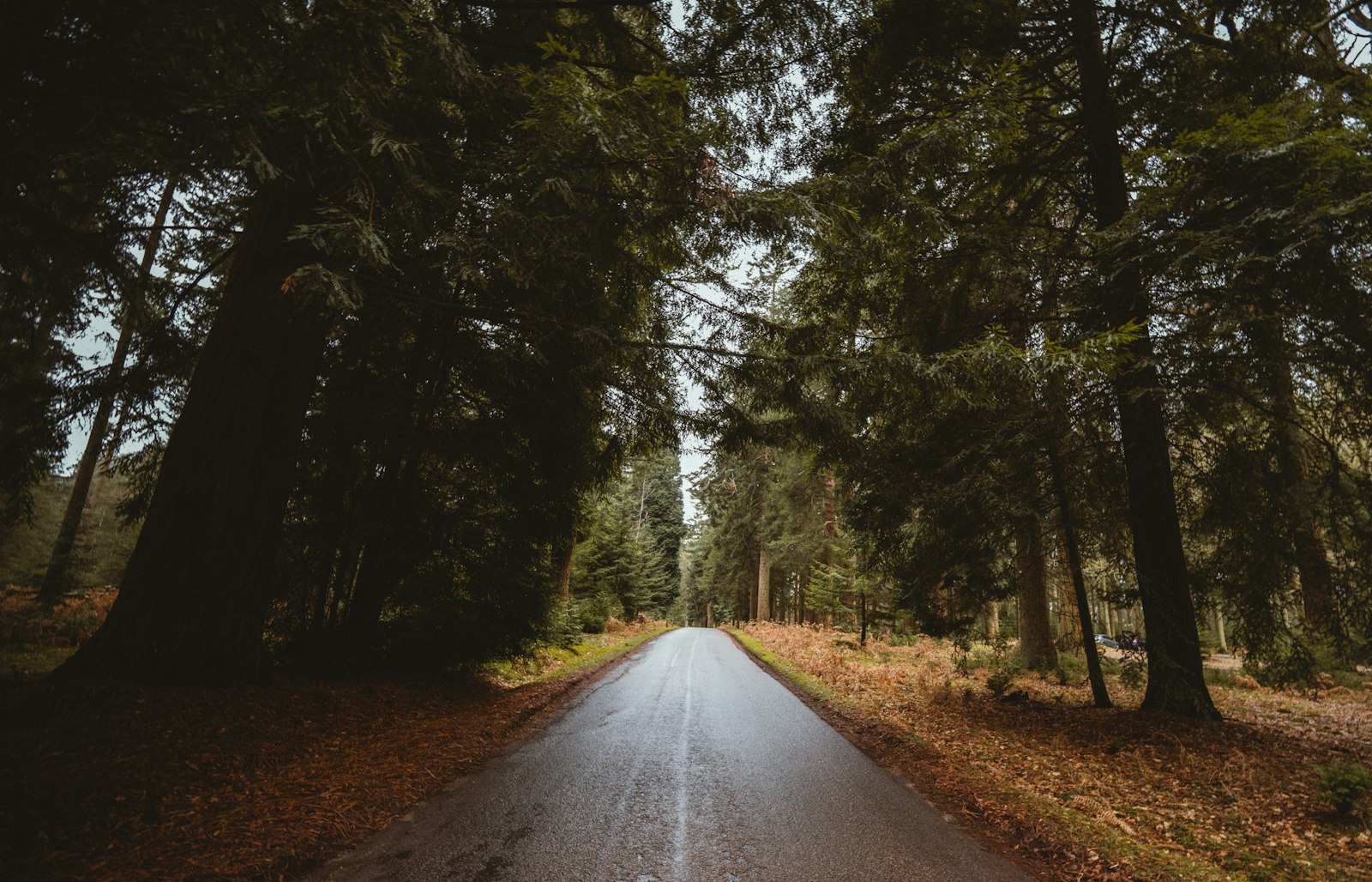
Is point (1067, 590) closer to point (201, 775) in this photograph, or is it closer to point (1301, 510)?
point (1301, 510)

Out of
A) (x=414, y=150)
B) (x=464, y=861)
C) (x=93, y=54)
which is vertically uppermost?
(x=414, y=150)

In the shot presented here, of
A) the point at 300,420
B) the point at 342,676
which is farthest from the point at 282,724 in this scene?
the point at 300,420

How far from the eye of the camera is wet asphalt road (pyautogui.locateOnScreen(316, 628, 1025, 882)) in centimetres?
347

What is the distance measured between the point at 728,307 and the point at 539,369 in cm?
279

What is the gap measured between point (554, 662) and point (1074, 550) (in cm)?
1087

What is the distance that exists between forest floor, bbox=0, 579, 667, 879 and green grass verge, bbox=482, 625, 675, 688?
3.14 metres

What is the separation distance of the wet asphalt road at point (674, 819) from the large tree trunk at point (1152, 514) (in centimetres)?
437

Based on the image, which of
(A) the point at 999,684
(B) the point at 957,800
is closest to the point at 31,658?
(B) the point at 957,800

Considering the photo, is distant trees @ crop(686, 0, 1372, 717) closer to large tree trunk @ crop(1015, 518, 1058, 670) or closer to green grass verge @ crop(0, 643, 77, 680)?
large tree trunk @ crop(1015, 518, 1058, 670)

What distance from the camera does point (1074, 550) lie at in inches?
301

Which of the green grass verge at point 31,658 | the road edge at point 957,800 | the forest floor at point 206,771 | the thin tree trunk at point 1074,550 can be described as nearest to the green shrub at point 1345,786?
the road edge at point 957,800

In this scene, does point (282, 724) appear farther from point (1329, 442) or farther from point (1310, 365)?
point (1329, 442)

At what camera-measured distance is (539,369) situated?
7.60 m

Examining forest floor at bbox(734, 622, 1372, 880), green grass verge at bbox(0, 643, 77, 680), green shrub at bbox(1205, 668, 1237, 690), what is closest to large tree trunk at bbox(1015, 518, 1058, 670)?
forest floor at bbox(734, 622, 1372, 880)
